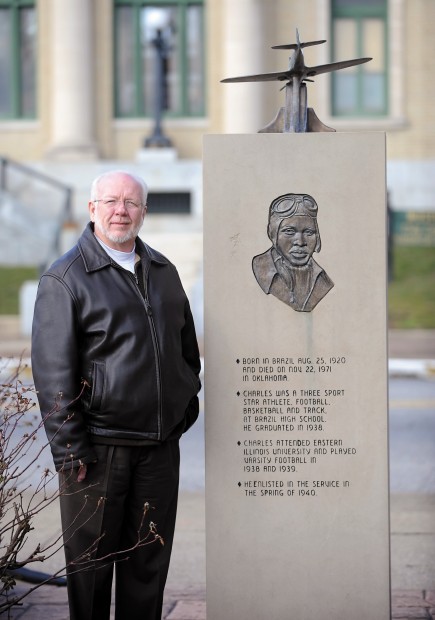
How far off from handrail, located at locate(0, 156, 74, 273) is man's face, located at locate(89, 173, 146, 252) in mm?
19310

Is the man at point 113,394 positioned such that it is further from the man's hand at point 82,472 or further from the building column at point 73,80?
the building column at point 73,80

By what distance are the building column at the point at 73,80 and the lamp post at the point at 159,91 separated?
161cm

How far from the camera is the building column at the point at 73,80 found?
2959cm

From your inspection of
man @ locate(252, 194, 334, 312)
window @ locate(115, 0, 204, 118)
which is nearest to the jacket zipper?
man @ locate(252, 194, 334, 312)

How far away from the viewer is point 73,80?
2988 centimetres

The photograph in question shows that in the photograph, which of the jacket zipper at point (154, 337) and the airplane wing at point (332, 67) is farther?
the airplane wing at point (332, 67)

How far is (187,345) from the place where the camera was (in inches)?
196

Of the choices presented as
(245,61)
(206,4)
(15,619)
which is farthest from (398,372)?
(206,4)

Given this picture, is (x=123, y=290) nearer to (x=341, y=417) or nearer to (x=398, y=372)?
(x=341, y=417)

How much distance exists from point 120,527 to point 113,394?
0.62m

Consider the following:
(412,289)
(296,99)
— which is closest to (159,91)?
(412,289)

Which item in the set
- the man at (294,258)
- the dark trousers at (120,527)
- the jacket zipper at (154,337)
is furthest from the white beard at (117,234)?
the dark trousers at (120,527)

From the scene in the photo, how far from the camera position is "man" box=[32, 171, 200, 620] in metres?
4.56

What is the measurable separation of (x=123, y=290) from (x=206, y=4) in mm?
27495
